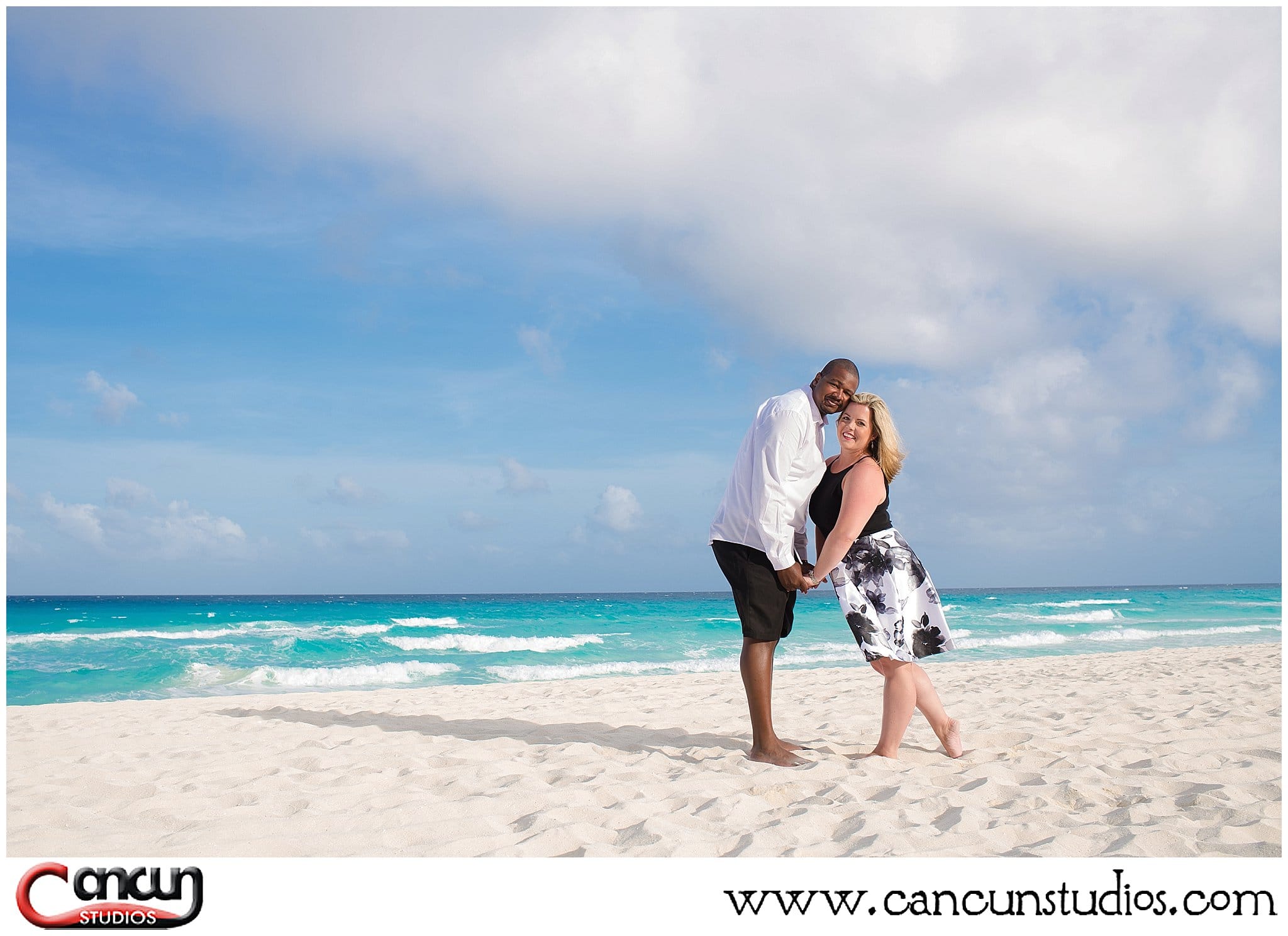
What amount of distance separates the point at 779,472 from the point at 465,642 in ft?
59.5

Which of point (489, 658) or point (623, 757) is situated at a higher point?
point (623, 757)

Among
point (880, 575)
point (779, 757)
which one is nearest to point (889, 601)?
point (880, 575)

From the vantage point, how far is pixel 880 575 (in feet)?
13.8

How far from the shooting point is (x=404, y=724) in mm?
5812

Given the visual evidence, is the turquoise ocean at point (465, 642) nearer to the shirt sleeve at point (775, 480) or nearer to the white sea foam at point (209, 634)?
the white sea foam at point (209, 634)

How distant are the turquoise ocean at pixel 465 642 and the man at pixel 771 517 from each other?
8.70 m

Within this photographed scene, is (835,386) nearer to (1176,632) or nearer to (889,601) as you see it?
(889,601)

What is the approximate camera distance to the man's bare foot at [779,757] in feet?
13.7

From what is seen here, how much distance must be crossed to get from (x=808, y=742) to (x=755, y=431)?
202 centimetres

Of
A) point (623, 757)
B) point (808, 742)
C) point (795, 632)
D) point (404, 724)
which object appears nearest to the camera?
point (623, 757)
